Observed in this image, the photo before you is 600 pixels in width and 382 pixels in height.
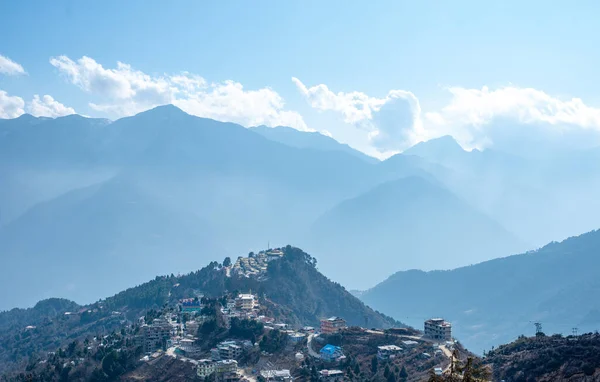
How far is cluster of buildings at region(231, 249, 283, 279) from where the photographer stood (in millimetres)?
114875

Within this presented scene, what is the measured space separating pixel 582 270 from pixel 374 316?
96.0 meters

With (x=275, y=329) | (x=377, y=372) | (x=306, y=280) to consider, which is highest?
(x=306, y=280)

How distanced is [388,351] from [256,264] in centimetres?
6117

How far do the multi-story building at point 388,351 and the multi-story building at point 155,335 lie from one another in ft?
88.8

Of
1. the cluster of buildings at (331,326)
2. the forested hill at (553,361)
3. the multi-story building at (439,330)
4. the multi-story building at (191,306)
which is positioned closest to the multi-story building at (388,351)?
the multi-story building at (439,330)

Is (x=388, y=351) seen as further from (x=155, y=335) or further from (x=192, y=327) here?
(x=155, y=335)

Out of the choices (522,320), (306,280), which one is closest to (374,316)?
(306,280)

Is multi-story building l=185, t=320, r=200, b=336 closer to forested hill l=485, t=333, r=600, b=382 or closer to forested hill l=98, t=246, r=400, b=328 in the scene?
forested hill l=98, t=246, r=400, b=328

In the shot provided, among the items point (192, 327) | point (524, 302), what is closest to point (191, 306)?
point (192, 327)

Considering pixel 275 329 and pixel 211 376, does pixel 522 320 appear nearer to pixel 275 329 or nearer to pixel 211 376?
pixel 275 329

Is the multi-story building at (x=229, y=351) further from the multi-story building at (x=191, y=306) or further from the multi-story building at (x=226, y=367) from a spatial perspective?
the multi-story building at (x=191, y=306)

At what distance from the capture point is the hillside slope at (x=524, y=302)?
522ft

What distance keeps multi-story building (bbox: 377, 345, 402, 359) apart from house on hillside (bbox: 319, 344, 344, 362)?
13.8ft

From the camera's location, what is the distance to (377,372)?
58.6m
